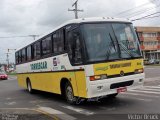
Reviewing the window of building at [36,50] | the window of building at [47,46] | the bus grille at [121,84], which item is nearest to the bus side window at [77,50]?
the bus grille at [121,84]

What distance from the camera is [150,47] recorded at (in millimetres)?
109688

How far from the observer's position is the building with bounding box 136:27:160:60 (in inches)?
→ 4149

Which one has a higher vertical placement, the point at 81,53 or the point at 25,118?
the point at 81,53

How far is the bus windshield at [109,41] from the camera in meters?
11.6

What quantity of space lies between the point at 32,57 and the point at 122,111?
31.0 ft

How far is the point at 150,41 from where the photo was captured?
10944 centimetres

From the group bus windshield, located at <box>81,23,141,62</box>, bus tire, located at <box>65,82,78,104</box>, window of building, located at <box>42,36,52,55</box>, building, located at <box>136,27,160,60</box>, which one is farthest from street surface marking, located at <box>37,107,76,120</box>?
building, located at <box>136,27,160,60</box>

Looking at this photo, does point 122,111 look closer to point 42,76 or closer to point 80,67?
point 80,67

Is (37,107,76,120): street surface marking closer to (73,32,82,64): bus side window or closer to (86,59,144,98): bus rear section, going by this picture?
(86,59,144,98): bus rear section

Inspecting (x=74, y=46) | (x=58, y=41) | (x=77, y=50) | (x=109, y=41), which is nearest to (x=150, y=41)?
A: (x=58, y=41)

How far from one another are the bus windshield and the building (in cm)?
9278

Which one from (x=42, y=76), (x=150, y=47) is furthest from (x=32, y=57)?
(x=150, y=47)

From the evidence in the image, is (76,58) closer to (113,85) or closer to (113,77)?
(113,77)

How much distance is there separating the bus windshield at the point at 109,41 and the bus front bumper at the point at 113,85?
0.75m
